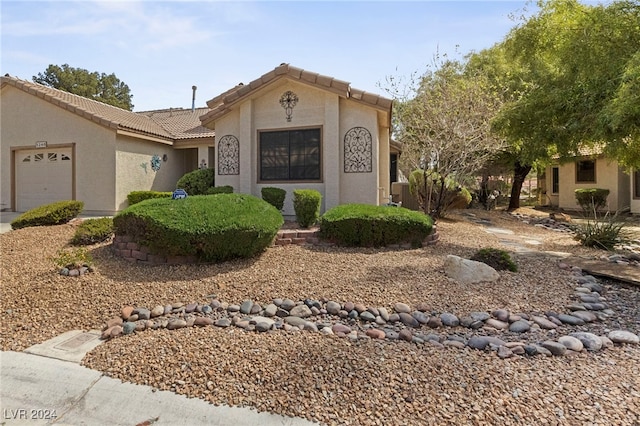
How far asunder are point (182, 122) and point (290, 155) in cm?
944

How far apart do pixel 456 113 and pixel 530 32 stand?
8.36 ft

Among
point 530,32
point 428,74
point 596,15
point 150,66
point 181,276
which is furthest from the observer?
point 428,74

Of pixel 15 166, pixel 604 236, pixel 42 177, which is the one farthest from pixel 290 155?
pixel 15 166

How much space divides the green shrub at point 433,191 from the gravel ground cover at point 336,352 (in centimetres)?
513

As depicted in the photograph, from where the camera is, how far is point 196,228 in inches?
224

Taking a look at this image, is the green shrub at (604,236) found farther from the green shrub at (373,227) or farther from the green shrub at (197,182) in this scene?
the green shrub at (197,182)

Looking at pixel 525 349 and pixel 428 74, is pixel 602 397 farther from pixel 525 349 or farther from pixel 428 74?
pixel 428 74

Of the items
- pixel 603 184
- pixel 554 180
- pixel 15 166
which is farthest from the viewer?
pixel 554 180

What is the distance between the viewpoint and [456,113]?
10.3 m

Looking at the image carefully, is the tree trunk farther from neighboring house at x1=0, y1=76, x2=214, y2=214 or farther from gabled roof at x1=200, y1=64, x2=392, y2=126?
Result: neighboring house at x1=0, y1=76, x2=214, y2=214

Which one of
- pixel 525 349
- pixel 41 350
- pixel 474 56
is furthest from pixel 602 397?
pixel 474 56

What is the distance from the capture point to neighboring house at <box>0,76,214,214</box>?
1323 centimetres

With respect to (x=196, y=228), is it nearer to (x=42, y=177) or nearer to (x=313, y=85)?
(x=313, y=85)

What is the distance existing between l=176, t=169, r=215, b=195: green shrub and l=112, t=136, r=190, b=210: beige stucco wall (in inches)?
96.0
